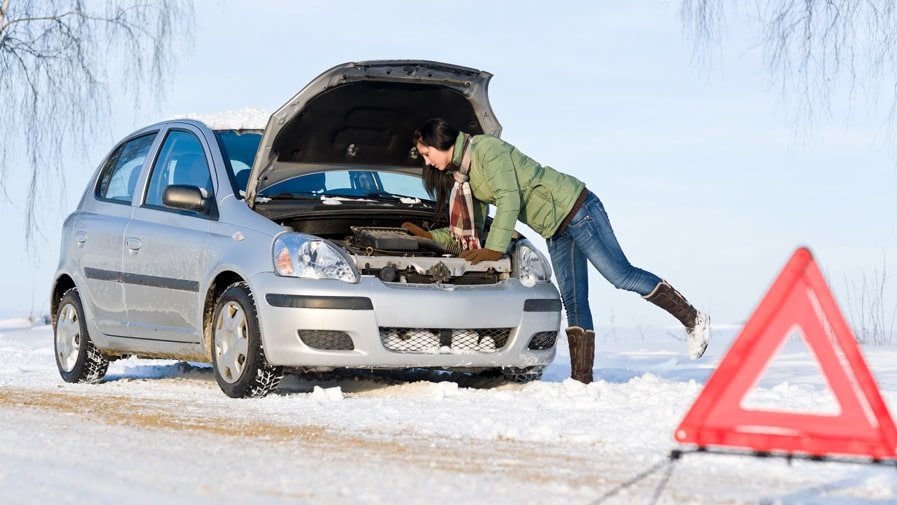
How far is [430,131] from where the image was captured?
7.78m

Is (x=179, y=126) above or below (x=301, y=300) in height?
above

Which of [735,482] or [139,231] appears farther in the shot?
[139,231]

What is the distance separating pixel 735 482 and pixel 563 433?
4.44 feet

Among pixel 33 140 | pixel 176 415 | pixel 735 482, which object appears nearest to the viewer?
pixel 735 482

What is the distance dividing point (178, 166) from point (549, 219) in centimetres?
264

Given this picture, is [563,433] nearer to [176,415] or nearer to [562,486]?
[562,486]

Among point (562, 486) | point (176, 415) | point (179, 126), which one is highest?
point (179, 126)

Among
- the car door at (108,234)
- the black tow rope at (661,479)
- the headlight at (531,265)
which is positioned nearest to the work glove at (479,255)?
the headlight at (531,265)

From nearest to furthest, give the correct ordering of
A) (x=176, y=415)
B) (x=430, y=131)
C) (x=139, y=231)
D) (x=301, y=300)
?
(x=176, y=415) < (x=301, y=300) < (x=430, y=131) < (x=139, y=231)

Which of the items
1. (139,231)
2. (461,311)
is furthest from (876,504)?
(139,231)

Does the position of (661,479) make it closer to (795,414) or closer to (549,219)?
(795,414)

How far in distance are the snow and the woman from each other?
1.78 feet

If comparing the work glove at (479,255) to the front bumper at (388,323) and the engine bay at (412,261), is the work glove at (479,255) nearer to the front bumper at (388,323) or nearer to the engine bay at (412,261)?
the engine bay at (412,261)

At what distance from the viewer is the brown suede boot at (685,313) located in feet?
26.5
